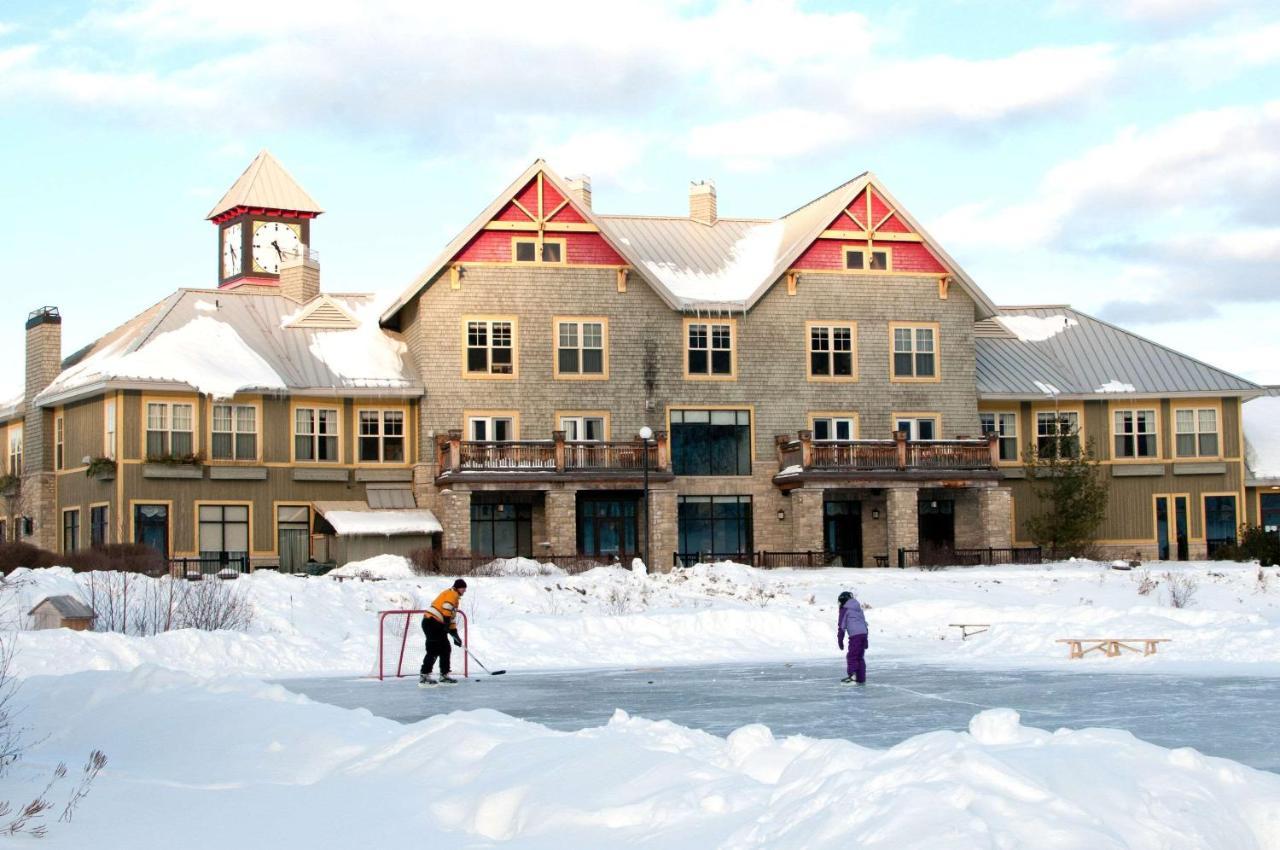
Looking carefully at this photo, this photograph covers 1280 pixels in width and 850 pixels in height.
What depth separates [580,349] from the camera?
49.4 metres

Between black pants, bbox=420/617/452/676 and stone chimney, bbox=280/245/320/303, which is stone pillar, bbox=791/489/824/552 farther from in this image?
black pants, bbox=420/617/452/676

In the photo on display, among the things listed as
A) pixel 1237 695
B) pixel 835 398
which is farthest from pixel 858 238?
pixel 1237 695

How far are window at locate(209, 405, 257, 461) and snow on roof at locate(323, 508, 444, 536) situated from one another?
304 cm

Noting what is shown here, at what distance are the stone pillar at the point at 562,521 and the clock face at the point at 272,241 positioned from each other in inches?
1141

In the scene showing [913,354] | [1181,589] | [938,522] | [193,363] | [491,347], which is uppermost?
[491,347]

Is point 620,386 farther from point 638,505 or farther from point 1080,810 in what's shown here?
point 1080,810

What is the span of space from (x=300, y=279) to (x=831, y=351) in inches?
696

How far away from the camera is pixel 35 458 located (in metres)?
51.1

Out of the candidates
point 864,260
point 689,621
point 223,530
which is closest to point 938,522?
point 864,260

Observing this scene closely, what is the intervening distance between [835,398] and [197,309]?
1979 cm

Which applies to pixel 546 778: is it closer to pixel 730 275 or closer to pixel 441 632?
pixel 441 632

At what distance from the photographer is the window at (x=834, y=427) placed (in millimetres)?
50719

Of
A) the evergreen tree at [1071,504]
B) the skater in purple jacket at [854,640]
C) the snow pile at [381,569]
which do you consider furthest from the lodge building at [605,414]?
the skater in purple jacket at [854,640]

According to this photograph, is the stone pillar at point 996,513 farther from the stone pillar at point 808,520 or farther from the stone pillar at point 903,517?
the stone pillar at point 808,520
